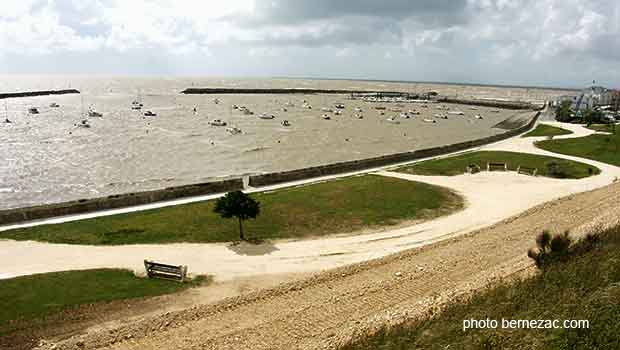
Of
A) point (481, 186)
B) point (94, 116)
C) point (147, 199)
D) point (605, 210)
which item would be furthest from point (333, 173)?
point (94, 116)

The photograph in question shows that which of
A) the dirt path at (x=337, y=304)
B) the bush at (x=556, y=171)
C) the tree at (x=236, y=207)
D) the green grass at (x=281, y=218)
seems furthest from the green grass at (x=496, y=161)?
the tree at (x=236, y=207)


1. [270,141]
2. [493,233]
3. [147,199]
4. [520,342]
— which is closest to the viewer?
[520,342]

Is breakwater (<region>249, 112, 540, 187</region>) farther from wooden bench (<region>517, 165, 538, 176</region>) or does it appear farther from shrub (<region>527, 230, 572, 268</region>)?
shrub (<region>527, 230, 572, 268</region>)

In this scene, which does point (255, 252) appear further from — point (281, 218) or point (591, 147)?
point (591, 147)

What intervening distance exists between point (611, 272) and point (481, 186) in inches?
872

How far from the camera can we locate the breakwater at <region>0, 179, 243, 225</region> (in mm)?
25672

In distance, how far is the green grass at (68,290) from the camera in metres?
15.1

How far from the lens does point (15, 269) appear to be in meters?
18.7

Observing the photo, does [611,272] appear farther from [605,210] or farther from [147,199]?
[147,199]

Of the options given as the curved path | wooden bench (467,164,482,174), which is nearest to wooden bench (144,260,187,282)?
the curved path

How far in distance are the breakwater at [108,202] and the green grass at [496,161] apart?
55.7 feet

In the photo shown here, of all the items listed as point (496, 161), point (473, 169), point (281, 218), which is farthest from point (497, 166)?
point (281, 218)

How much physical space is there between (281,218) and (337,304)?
411 inches

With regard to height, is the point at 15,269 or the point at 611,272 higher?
the point at 611,272
